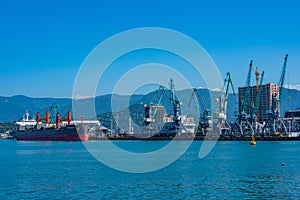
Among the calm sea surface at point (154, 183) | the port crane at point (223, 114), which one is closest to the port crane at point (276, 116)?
the port crane at point (223, 114)

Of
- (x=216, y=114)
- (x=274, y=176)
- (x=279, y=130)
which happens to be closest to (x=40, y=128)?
(x=216, y=114)

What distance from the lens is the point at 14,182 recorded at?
33.3 metres

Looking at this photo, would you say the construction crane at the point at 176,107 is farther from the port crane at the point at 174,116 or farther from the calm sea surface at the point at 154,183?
the calm sea surface at the point at 154,183

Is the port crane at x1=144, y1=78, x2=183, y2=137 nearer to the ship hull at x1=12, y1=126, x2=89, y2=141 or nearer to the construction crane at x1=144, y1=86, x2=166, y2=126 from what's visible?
the construction crane at x1=144, y1=86, x2=166, y2=126

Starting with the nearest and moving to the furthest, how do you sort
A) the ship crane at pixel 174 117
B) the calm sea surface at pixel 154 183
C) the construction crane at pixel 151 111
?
the calm sea surface at pixel 154 183, the ship crane at pixel 174 117, the construction crane at pixel 151 111

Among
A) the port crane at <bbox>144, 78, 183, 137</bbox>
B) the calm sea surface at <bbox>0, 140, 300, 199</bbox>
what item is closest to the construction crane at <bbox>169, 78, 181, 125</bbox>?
the port crane at <bbox>144, 78, 183, 137</bbox>

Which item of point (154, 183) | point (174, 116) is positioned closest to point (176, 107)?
point (174, 116)

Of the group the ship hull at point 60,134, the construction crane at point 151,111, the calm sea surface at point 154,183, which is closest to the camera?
the calm sea surface at point 154,183

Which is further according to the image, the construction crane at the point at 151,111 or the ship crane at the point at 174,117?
the construction crane at the point at 151,111

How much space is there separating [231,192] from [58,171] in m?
18.4

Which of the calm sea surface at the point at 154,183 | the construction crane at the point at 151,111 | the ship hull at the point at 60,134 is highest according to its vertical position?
the construction crane at the point at 151,111

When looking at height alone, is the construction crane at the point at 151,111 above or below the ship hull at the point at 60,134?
above

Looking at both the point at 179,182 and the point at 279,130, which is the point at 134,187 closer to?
the point at 179,182

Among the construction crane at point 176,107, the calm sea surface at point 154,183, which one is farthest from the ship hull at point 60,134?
the calm sea surface at point 154,183
